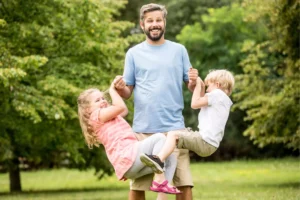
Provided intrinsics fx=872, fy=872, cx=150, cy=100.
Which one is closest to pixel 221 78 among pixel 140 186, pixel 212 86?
pixel 212 86

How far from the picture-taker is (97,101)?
811 centimetres

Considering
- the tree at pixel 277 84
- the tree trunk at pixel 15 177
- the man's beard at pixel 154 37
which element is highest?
the man's beard at pixel 154 37

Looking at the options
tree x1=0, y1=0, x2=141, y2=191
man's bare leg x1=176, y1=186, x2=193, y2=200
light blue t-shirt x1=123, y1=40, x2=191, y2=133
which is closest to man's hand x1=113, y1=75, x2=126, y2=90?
light blue t-shirt x1=123, y1=40, x2=191, y2=133

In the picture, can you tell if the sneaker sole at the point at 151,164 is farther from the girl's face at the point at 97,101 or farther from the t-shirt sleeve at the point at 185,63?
the t-shirt sleeve at the point at 185,63

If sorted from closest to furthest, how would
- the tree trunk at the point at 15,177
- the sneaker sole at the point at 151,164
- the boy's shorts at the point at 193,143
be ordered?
the sneaker sole at the point at 151,164, the boy's shorts at the point at 193,143, the tree trunk at the point at 15,177

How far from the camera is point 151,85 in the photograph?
8.12 m

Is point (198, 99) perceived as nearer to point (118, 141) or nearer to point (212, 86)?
point (212, 86)

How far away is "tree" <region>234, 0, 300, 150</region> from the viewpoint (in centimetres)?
2141

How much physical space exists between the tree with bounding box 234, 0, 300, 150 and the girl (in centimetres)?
1297

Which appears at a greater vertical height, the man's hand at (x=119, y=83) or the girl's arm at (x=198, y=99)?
the man's hand at (x=119, y=83)

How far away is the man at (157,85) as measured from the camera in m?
8.11

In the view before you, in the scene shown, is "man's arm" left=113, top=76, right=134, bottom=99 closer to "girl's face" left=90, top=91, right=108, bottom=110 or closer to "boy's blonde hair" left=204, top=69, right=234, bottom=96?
"girl's face" left=90, top=91, right=108, bottom=110

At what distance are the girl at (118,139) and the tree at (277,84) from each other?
12972mm

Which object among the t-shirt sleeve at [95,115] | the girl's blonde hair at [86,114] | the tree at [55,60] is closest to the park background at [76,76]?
the tree at [55,60]
